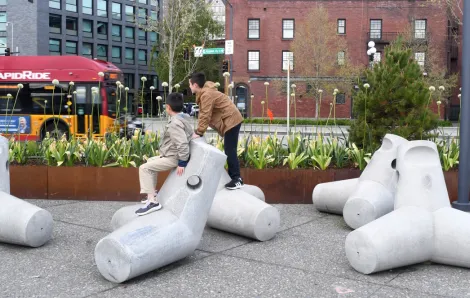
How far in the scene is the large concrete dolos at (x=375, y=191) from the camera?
6.42 metres

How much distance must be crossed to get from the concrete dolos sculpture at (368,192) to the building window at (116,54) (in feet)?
206

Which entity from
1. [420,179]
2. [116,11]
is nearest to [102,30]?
[116,11]

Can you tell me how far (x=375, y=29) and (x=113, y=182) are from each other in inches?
1707

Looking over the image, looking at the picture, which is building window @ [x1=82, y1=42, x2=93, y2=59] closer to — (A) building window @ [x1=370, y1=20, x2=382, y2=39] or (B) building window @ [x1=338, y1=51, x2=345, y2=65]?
(B) building window @ [x1=338, y1=51, x2=345, y2=65]

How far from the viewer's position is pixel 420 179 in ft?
18.2

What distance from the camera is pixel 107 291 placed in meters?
4.43

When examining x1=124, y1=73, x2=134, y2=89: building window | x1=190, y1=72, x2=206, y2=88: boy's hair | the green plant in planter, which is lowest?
the green plant in planter

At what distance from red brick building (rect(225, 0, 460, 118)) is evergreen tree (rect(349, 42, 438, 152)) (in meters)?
37.9

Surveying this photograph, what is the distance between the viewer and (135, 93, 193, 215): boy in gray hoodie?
5.39 m

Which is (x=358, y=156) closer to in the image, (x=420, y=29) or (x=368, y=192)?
(x=368, y=192)

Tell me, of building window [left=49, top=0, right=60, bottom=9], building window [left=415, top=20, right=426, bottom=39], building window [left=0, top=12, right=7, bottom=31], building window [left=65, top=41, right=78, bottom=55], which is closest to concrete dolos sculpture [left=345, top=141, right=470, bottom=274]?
building window [left=415, top=20, right=426, bottom=39]

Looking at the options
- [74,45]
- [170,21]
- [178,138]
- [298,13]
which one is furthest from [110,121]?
[74,45]

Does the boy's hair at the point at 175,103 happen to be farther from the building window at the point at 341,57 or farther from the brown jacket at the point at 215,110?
the building window at the point at 341,57

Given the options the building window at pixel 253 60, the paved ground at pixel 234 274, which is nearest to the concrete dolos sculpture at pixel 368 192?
the paved ground at pixel 234 274
